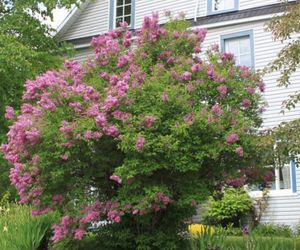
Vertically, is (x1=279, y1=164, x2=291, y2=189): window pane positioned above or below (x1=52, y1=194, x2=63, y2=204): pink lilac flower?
above

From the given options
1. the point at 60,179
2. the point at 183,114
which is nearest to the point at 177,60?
the point at 183,114

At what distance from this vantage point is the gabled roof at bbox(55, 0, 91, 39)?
19.7m

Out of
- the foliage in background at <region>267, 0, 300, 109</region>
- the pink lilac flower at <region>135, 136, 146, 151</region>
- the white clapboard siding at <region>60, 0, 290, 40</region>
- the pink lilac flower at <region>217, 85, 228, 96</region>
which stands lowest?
the pink lilac flower at <region>135, 136, 146, 151</region>

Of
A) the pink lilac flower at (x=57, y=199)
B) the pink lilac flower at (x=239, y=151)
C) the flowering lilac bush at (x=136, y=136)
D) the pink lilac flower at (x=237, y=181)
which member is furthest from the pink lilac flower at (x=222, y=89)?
the pink lilac flower at (x=57, y=199)

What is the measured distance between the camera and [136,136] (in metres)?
6.52

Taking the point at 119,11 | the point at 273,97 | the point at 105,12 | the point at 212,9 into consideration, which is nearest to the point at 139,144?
the point at 273,97

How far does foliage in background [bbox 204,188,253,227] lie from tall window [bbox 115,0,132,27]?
7.83 meters

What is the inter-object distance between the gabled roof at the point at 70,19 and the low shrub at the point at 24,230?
11712 millimetres

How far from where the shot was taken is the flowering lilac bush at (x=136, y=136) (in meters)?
6.70

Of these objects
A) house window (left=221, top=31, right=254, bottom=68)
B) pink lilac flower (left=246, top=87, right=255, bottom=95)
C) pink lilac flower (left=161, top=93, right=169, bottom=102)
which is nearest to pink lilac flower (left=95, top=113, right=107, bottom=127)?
pink lilac flower (left=161, top=93, right=169, bottom=102)

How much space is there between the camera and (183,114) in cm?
694

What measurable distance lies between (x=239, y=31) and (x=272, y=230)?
21.4 ft

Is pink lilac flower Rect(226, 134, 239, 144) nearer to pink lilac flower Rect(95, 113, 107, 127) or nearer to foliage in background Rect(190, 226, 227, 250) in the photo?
foliage in background Rect(190, 226, 227, 250)

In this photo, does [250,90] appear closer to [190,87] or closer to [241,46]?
[190,87]
